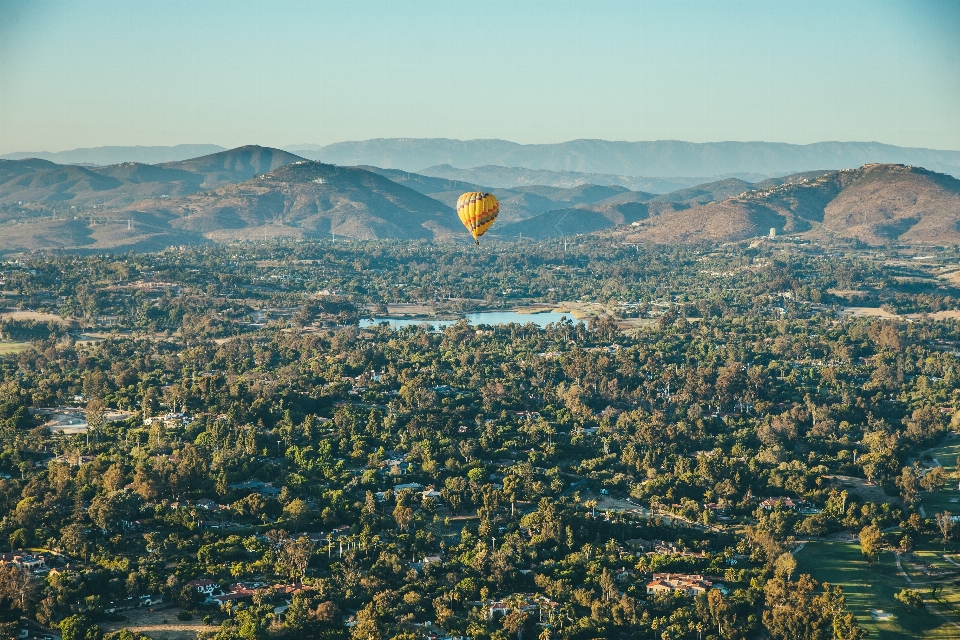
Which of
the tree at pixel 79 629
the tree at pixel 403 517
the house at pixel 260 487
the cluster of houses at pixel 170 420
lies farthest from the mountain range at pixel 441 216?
the tree at pixel 79 629

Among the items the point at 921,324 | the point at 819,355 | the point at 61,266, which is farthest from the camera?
the point at 61,266

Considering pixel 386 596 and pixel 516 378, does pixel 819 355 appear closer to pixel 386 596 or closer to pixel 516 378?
pixel 516 378

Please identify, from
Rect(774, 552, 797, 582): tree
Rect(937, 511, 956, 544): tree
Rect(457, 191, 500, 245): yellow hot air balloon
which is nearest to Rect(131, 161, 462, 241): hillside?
Rect(457, 191, 500, 245): yellow hot air balloon

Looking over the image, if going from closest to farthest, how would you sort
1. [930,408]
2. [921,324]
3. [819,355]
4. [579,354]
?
[930,408], [579,354], [819,355], [921,324]

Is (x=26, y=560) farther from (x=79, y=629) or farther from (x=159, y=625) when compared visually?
(x=159, y=625)

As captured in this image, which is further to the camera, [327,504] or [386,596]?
[327,504]

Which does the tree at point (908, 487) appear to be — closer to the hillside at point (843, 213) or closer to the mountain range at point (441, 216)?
the hillside at point (843, 213)

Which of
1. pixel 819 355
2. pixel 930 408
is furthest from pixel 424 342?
pixel 930 408
